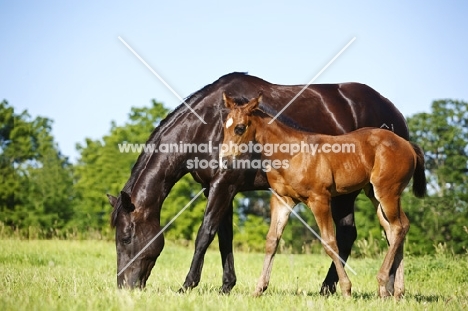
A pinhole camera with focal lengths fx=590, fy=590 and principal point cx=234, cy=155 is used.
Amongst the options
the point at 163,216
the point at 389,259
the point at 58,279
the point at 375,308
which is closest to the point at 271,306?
the point at 375,308

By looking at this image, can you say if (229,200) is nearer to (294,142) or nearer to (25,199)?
(294,142)

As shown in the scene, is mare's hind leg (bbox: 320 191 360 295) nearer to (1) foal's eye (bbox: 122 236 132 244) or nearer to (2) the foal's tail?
(2) the foal's tail

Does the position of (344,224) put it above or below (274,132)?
below

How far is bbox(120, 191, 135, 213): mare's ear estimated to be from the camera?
7266 millimetres

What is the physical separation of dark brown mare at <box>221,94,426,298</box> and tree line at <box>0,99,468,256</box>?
57.0 ft

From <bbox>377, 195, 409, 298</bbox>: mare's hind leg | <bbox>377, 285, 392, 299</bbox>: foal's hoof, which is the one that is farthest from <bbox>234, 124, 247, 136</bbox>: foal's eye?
<bbox>377, 285, 392, 299</bbox>: foal's hoof

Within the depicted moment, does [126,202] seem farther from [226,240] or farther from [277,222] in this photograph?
[277,222]

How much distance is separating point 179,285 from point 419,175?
3.78 metres

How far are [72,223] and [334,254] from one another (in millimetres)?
25948

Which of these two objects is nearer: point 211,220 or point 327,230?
point 327,230

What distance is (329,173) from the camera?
6980 millimetres

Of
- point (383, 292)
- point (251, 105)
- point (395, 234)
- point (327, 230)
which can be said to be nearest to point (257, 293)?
point (327, 230)

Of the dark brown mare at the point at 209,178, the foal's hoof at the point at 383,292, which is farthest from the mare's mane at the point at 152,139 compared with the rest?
the foal's hoof at the point at 383,292

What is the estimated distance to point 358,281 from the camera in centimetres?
1080
